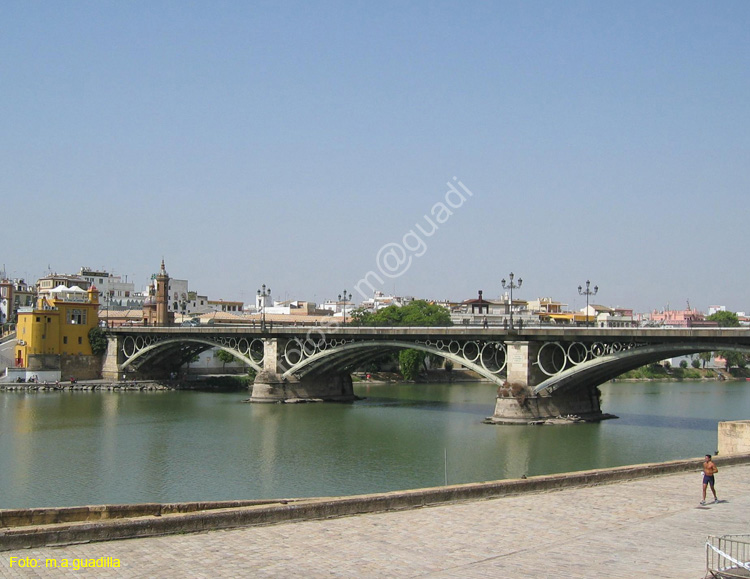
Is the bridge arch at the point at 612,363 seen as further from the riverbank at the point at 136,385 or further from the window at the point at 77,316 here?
the window at the point at 77,316

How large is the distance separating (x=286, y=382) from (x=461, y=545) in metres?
48.1

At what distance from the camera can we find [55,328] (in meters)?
74.3

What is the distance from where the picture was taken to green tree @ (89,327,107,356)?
76812 mm

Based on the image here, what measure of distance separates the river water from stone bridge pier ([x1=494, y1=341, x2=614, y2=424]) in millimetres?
1419

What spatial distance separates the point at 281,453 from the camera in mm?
37781

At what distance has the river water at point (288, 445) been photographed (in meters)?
29.8

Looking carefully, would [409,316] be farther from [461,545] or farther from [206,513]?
[461,545]

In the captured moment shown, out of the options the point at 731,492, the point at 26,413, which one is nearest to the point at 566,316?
the point at 26,413

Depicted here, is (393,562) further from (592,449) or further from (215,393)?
(215,393)

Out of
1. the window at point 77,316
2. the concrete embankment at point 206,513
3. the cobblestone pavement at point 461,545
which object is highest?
the window at point 77,316

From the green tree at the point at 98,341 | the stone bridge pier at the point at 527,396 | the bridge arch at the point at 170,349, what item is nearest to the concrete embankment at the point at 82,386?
the bridge arch at the point at 170,349

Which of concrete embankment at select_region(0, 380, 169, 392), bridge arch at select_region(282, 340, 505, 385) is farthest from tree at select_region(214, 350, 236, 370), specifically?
bridge arch at select_region(282, 340, 505, 385)

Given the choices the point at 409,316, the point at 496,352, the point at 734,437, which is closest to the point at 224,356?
the point at 409,316

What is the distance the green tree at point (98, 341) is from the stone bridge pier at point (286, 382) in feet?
67.2
